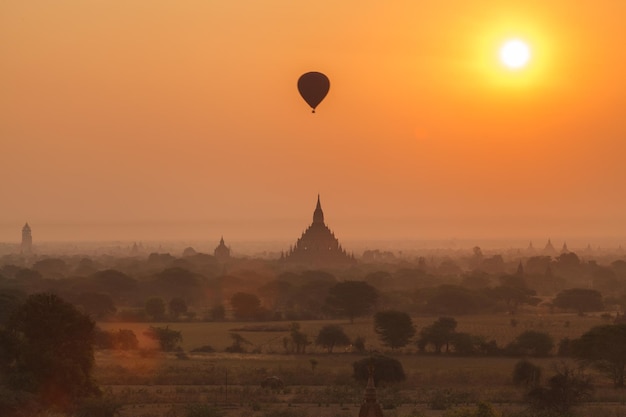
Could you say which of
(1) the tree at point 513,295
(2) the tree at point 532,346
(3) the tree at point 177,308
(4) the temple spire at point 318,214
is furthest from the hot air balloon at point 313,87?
(4) the temple spire at point 318,214

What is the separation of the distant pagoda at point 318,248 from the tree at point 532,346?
83988mm

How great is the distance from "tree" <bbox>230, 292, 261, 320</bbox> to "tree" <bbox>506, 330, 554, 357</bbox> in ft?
87.1

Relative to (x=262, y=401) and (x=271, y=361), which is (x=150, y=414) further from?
(x=271, y=361)

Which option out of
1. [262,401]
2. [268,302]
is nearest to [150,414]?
[262,401]

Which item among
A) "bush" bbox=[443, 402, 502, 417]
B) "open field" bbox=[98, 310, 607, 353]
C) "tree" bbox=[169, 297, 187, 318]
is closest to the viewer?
"bush" bbox=[443, 402, 502, 417]

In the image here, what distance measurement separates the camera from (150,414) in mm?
32094

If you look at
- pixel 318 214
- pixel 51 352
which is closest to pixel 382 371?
pixel 51 352

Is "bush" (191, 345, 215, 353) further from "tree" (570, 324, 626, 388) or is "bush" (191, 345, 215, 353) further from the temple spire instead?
the temple spire

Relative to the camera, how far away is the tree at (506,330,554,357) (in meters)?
49.1

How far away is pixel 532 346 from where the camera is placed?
49469 millimetres

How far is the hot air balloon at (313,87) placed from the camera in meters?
52.1

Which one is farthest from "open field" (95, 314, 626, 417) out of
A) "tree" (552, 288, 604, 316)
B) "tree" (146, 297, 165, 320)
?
"tree" (552, 288, 604, 316)

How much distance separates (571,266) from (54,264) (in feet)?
241

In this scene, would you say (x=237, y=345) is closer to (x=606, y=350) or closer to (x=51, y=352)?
(x=606, y=350)
